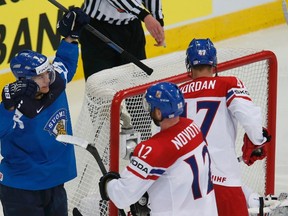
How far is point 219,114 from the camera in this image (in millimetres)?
3848

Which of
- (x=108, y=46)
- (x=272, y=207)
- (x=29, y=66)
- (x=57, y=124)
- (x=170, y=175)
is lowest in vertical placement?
(x=272, y=207)

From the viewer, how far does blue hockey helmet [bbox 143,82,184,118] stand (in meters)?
3.37

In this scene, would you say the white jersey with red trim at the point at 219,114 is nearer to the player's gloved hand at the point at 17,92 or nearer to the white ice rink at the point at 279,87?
the player's gloved hand at the point at 17,92

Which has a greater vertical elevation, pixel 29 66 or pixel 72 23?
pixel 72 23

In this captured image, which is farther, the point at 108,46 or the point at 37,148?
the point at 108,46


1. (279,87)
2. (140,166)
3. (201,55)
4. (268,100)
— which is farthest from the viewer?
(279,87)

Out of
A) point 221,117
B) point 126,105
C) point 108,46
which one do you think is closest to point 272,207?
point 221,117

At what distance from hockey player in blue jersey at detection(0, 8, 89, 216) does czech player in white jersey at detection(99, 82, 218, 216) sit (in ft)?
1.53

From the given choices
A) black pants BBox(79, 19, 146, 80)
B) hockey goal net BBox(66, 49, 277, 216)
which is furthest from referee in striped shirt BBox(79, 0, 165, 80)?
hockey goal net BBox(66, 49, 277, 216)

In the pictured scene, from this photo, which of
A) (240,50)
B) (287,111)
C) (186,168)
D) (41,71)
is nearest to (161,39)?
(240,50)

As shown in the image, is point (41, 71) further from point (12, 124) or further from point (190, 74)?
point (190, 74)

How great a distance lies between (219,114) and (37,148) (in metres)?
0.74

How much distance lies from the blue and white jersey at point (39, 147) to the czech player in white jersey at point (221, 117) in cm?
52

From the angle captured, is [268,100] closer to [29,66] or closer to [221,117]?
[221,117]
